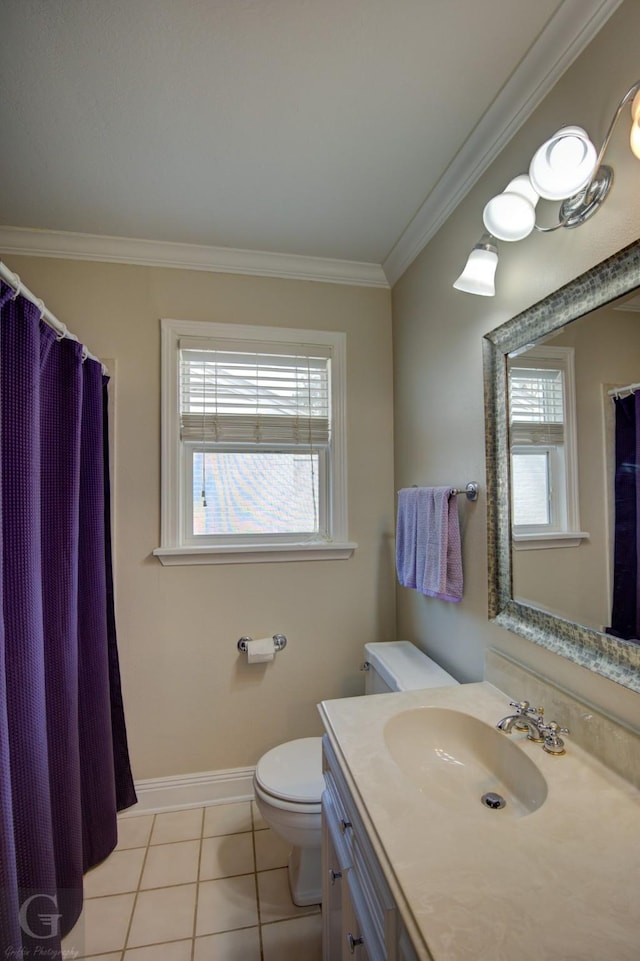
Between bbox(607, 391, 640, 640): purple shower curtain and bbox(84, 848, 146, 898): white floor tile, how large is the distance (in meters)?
1.80

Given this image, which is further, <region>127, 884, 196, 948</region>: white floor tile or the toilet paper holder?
the toilet paper holder

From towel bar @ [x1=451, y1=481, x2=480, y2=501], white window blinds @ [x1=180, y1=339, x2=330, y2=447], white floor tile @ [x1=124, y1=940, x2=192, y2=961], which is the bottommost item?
white floor tile @ [x1=124, y1=940, x2=192, y2=961]

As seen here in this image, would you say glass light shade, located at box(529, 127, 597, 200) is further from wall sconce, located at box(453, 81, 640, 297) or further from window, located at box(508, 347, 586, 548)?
window, located at box(508, 347, 586, 548)

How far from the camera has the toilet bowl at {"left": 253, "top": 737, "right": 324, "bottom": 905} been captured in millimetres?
1320

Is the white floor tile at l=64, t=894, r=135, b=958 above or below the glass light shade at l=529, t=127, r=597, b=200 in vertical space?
below

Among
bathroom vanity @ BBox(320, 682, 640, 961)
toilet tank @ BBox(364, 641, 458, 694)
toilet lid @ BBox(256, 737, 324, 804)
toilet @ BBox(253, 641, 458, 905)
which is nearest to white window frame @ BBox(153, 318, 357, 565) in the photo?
toilet tank @ BBox(364, 641, 458, 694)

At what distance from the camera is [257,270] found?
1.99 m

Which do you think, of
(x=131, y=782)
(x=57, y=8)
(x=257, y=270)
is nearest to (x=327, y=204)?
(x=257, y=270)

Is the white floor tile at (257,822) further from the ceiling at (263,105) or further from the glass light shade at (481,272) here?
the ceiling at (263,105)

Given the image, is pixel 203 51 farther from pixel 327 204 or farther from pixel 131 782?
pixel 131 782

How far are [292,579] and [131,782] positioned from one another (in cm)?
108

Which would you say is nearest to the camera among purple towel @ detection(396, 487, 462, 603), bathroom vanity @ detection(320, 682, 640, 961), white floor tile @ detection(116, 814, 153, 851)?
bathroom vanity @ detection(320, 682, 640, 961)

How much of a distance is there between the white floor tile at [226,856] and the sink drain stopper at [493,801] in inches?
43.1

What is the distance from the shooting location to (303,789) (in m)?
1.37
